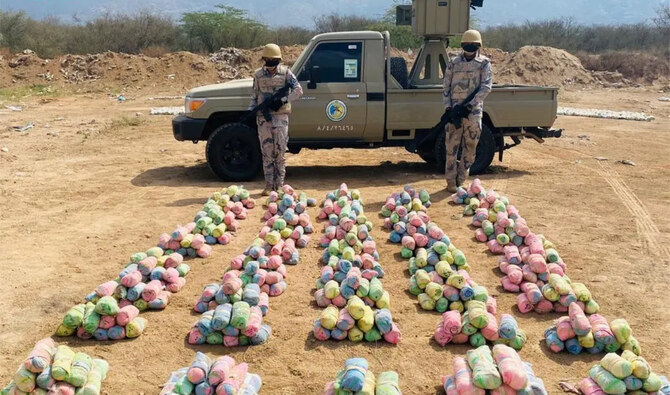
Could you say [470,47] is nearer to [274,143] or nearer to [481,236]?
[481,236]

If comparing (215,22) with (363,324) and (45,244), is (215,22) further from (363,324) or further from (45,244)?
(363,324)

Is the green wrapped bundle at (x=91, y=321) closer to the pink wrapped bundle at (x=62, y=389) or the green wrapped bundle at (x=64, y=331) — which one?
the green wrapped bundle at (x=64, y=331)

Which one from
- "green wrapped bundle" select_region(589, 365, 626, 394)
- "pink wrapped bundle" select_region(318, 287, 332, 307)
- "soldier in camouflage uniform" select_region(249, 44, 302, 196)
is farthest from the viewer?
"soldier in camouflage uniform" select_region(249, 44, 302, 196)

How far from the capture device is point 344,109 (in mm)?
9070

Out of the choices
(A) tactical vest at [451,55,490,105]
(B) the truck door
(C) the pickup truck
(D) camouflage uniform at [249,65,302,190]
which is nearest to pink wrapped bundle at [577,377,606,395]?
(A) tactical vest at [451,55,490,105]

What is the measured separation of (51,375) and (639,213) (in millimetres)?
6835

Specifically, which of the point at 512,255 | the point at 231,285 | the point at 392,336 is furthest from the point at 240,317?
the point at 512,255

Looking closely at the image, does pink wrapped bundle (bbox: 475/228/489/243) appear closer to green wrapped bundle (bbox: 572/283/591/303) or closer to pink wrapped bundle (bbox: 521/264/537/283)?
pink wrapped bundle (bbox: 521/264/537/283)

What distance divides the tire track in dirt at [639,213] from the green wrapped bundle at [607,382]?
3028 millimetres

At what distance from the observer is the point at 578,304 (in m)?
4.71

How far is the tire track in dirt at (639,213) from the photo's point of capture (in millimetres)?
6406

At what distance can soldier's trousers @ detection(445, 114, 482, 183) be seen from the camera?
824 centimetres

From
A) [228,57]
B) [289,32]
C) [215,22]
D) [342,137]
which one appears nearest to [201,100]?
[342,137]

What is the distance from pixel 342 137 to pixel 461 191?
7.06 ft
